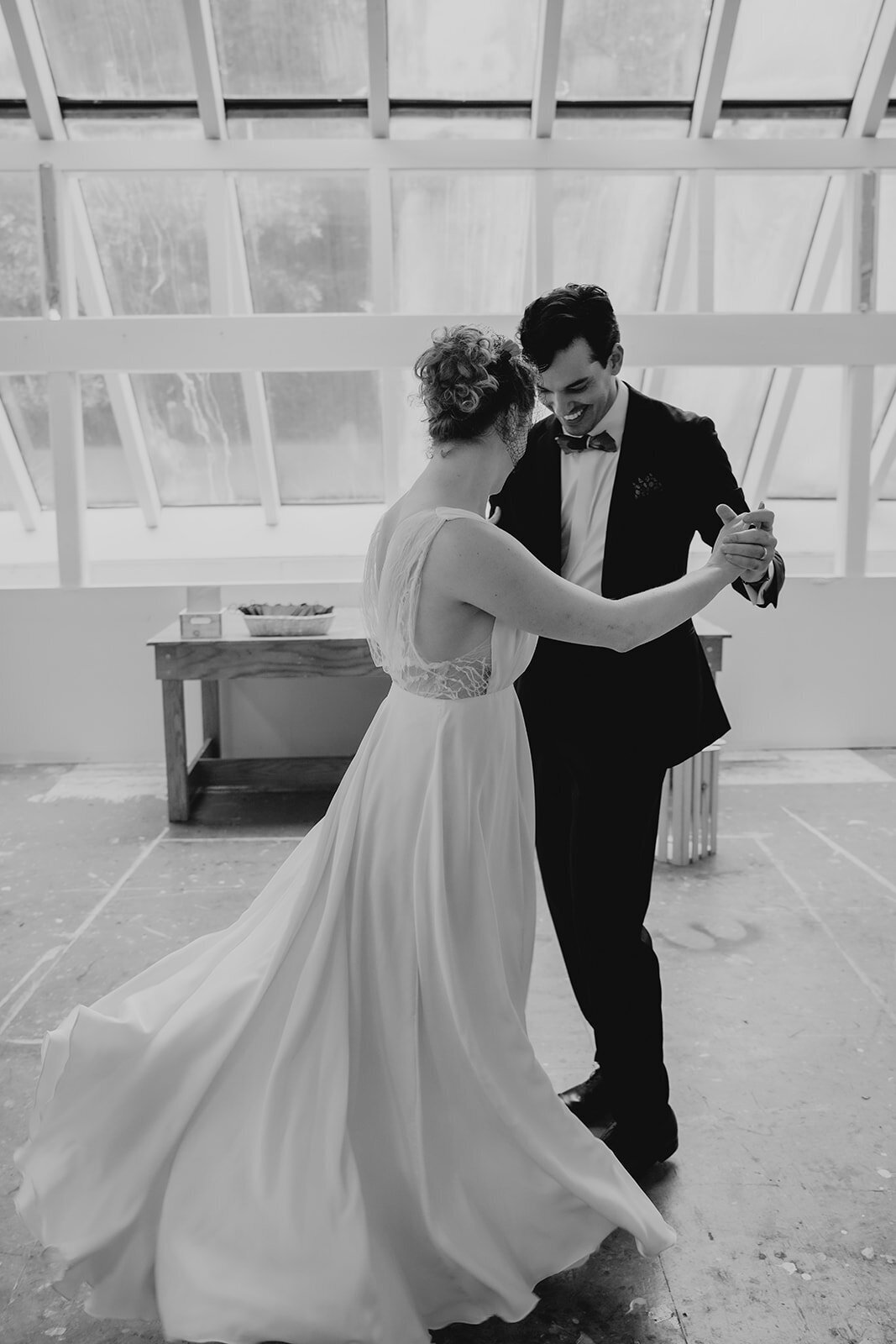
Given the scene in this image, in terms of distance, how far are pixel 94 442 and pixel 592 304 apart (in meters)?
5.77

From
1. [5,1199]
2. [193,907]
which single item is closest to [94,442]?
[193,907]

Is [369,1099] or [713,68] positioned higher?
[713,68]

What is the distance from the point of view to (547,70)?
5.45m

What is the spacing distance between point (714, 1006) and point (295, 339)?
386cm

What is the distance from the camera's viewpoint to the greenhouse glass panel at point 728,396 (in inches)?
286

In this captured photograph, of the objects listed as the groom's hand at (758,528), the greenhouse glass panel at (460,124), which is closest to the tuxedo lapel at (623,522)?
the groom's hand at (758,528)

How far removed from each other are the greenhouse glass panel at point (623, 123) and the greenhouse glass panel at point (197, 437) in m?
2.45

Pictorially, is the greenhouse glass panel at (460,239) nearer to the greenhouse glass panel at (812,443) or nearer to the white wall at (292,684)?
the white wall at (292,684)

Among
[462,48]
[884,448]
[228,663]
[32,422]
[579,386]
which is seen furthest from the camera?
[884,448]

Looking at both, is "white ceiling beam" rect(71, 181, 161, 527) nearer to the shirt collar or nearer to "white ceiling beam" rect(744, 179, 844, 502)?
"white ceiling beam" rect(744, 179, 844, 502)

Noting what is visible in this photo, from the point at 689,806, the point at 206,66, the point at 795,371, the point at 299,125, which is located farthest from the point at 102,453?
the point at 689,806

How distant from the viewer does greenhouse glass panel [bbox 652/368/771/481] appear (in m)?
7.26

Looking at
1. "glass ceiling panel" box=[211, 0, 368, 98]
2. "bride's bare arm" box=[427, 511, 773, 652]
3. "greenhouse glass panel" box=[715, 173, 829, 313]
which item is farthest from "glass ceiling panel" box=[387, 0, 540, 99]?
"bride's bare arm" box=[427, 511, 773, 652]

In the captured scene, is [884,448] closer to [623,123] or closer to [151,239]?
[623,123]
